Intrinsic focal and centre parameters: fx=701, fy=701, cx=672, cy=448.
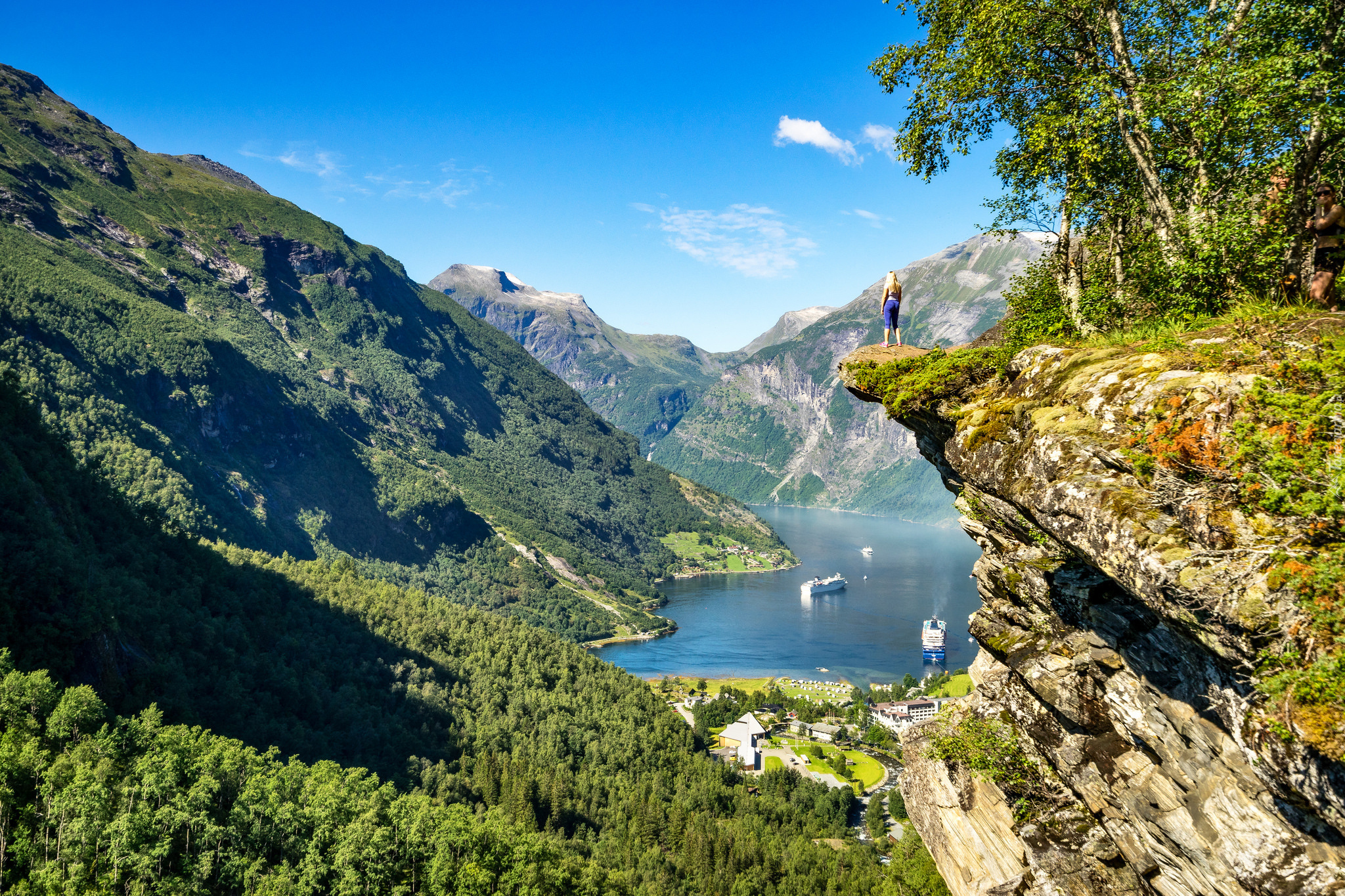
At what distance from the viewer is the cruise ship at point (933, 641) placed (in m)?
149

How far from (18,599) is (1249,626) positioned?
7183 centimetres

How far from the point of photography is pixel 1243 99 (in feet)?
37.7

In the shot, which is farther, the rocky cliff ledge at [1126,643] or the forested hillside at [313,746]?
the forested hillside at [313,746]

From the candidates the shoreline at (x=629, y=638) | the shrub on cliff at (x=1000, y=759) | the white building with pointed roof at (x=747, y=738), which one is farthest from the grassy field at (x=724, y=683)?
the shrub on cliff at (x=1000, y=759)

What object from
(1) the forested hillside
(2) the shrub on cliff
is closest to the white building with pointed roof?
(1) the forested hillside

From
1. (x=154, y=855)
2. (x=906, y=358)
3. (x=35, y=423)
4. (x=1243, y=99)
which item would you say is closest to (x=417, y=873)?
(x=154, y=855)

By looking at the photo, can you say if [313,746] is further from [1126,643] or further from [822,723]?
[1126,643]

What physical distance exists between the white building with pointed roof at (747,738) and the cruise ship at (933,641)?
56.6m

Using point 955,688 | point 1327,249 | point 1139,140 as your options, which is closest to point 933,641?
point 955,688

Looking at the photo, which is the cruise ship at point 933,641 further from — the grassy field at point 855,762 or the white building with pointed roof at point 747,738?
the white building with pointed roof at point 747,738

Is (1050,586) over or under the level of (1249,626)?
under

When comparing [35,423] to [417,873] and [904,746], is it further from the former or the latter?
[904,746]

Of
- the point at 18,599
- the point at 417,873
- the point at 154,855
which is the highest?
the point at 18,599

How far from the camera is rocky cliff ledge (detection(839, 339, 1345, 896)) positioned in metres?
8.51
